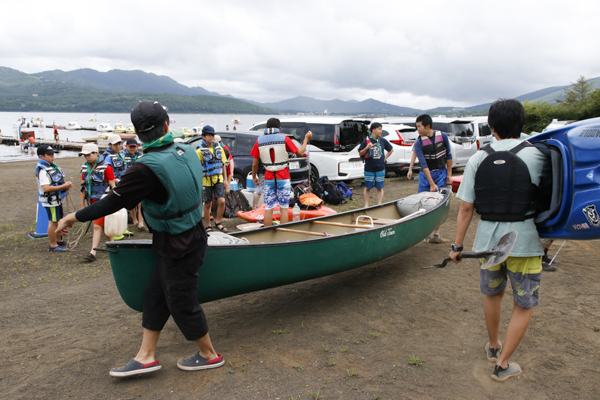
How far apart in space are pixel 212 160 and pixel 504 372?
5.23 metres

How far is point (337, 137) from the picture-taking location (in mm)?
10172

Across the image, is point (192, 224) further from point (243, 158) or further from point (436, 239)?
point (243, 158)

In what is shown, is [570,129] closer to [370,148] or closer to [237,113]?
[370,148]

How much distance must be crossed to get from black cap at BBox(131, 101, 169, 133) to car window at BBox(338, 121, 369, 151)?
7936 mm

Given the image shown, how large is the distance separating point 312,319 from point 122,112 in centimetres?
16350

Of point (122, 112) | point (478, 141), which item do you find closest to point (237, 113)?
point (122, 112)

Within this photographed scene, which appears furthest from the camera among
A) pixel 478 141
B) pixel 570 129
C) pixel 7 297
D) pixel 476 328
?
pixel 478 141

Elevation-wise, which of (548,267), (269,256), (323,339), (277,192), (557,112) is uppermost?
(557,112)

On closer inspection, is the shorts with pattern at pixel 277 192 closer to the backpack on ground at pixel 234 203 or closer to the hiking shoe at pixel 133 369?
the backpack on ground at pixel 234 203

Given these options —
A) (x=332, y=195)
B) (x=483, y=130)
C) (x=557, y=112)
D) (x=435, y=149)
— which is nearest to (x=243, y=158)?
(x=332, y=195)

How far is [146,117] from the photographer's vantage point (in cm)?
252

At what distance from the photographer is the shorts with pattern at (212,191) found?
676 cm

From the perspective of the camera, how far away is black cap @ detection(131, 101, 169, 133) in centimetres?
251

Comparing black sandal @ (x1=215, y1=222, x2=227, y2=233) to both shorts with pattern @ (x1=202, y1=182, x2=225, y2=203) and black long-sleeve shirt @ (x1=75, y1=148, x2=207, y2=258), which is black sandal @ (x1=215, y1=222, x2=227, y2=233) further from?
black long-sleeve shirt @ (x1=75, y1=148, x2=207, y2=258)
